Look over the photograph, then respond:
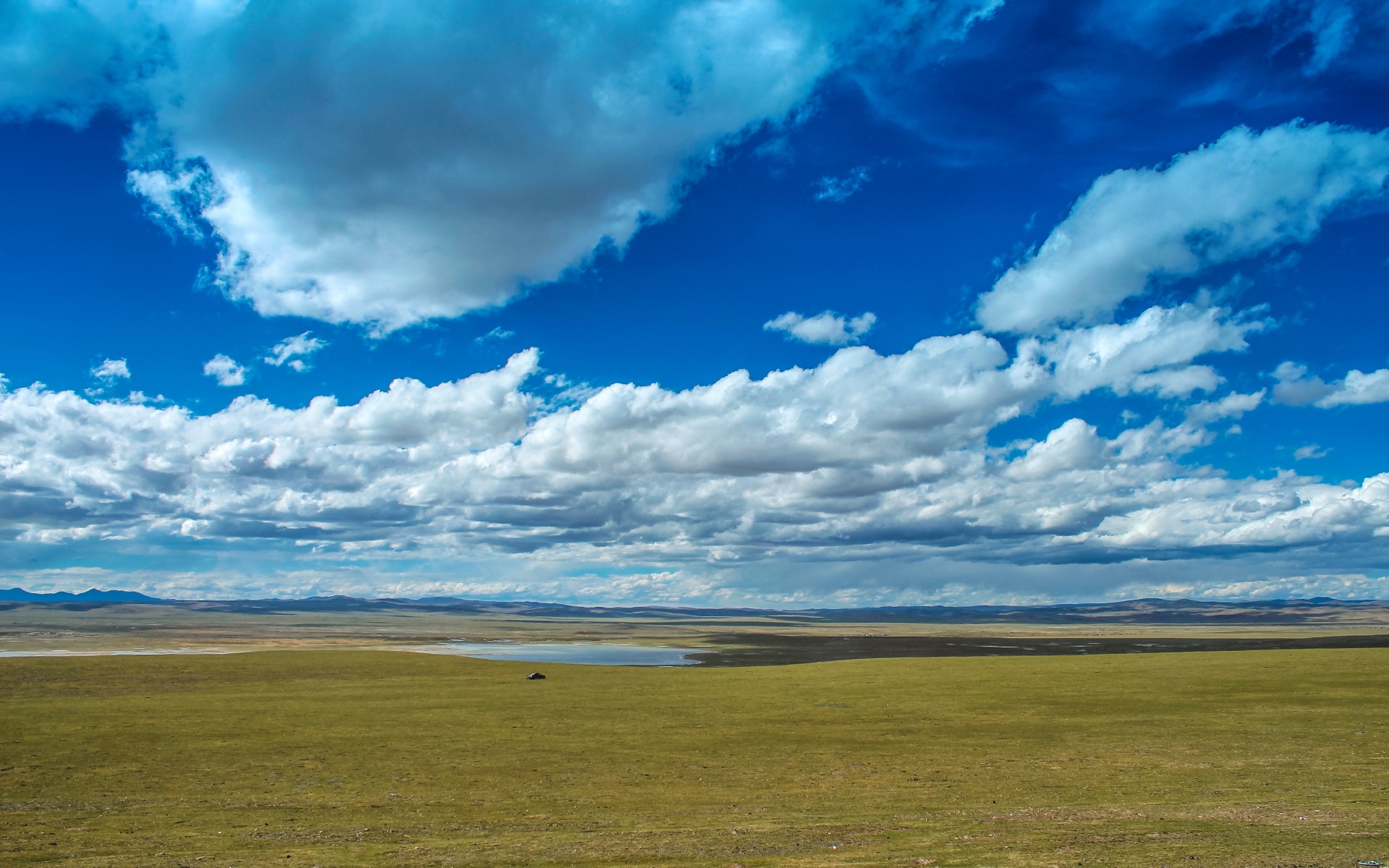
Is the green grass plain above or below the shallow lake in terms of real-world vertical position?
above

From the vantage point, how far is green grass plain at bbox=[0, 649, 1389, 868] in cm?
1933

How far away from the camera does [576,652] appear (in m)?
125

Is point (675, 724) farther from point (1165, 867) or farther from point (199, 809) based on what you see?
point (1165, 867)

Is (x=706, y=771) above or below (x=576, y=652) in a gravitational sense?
above

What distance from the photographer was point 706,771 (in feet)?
102

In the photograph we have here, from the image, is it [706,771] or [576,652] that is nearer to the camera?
[706,771]

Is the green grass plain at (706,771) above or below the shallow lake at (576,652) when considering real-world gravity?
above

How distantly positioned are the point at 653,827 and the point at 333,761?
1752 cm

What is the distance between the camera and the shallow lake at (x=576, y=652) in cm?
10438

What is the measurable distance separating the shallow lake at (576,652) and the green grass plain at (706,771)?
43.4 meters

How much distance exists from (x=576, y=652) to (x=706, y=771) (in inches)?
3874

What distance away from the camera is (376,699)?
52.8 metres

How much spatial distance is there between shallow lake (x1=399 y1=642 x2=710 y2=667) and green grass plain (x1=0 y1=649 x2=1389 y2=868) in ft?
142

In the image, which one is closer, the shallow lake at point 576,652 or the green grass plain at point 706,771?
the green grass plain at point 706,771
